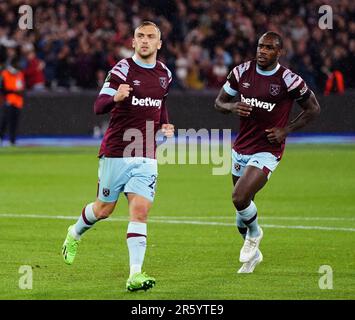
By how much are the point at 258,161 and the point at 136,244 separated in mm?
2012

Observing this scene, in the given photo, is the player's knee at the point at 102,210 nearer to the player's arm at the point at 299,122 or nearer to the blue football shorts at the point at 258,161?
the blue football shorts at the point at 258,161

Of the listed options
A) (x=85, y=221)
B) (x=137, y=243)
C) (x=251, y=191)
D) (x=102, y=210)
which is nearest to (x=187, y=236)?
(x=251, y=191)

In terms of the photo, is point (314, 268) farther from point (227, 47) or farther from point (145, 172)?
point (227, 47)

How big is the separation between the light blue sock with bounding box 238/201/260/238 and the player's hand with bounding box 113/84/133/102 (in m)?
2.09

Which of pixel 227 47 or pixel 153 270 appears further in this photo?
pixel 227 47

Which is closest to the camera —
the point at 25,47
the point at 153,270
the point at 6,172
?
the point at 153,270

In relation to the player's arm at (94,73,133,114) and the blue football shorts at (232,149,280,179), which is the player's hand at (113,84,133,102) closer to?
the player's arm at (94,73,133,114)

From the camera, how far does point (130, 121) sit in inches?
413

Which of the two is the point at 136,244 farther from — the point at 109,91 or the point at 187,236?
the point at 187,236

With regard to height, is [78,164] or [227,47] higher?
[227,47]

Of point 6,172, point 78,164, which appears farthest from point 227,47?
point 6,172

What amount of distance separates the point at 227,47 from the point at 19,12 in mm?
5994

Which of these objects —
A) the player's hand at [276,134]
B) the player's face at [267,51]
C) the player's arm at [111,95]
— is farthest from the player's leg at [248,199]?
the player's arm at [111,95]

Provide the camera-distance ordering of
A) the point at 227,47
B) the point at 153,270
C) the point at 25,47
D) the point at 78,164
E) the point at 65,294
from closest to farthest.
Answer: the point at 65,294
the point at 153,270
the point at 78,164
the point at 25,47
the point at 227,47
